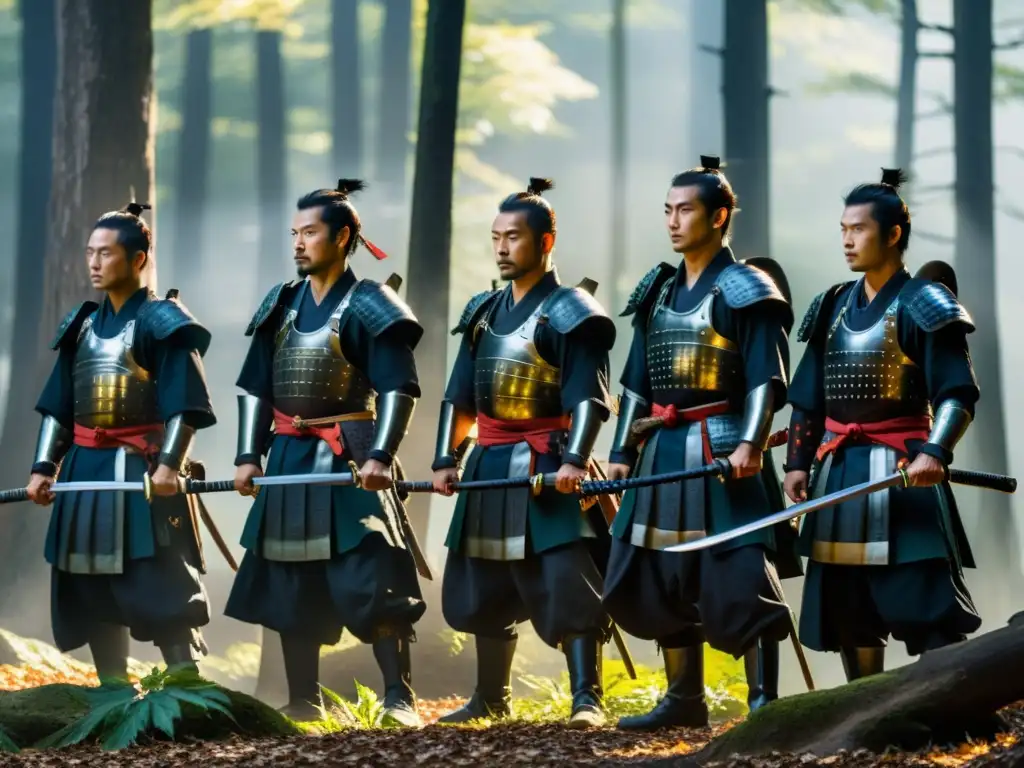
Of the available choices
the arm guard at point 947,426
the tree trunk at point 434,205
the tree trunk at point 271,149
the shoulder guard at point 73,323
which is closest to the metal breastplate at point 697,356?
the arm guard at point 947,426

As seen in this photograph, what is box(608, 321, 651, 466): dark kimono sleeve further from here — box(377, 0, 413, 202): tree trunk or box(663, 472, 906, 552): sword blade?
box(377, 0, 413, 202): tree trunk

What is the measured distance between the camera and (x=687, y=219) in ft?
20.4

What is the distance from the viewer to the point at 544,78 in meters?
12.7

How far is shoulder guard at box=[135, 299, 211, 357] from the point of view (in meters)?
7.23

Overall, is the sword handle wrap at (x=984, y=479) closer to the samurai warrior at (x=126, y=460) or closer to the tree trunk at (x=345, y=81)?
the samurai warrior at (x=126, y=460)

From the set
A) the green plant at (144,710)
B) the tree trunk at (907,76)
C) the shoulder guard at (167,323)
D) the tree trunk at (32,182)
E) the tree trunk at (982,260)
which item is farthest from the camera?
the tree trunk at (32,182)

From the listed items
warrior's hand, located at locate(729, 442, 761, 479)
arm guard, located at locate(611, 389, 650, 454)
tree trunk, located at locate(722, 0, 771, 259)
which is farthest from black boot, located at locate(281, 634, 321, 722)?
tree trunk, located at locate(722, 0, 771, 259)

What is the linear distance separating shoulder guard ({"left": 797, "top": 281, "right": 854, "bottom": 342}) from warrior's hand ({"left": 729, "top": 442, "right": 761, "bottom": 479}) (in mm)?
570

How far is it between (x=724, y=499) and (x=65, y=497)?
3.22 meters

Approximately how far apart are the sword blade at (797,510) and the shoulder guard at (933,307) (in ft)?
1.87

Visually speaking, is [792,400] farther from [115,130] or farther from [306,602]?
[115,130]

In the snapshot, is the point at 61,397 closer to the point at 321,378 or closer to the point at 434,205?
the point at 321,378

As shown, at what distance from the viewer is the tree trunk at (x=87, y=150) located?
10094 mm

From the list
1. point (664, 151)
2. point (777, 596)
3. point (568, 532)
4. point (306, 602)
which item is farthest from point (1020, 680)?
point (664, 151)
